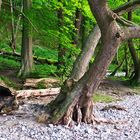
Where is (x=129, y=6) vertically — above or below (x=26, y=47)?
above

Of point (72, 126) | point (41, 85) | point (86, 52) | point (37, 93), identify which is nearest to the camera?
point (72, 126)

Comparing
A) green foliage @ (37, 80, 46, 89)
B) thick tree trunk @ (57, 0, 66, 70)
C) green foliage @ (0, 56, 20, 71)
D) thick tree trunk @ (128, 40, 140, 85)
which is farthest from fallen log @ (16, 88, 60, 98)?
thick tree trunk @ (128, 40, 140, 85)

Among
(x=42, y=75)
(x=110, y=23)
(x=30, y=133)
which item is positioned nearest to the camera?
(x=30, y=133)

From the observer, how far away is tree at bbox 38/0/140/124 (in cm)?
833

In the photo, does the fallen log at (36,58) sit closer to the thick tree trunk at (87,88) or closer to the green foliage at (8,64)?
the green foliage at (8,64)

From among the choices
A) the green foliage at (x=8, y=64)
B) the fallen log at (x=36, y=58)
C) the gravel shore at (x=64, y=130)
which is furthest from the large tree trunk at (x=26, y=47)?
the gravel shore at (x=64, y=130)

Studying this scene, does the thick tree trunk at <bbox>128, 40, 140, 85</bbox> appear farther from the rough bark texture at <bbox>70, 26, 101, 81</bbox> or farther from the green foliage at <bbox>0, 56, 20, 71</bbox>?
the rough bark texture at <bbox>70, 26, 101, 81</bbox>

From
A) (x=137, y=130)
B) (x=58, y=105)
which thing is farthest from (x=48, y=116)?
(x=137, y=130)

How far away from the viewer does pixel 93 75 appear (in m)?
8.52

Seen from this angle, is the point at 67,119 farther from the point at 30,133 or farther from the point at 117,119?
the point at 117,119

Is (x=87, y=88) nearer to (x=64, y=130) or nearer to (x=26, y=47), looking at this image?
(x=64, y=130)

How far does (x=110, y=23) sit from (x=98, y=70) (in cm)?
119

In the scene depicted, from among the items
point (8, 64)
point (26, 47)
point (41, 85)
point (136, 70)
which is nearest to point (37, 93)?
point (41, 85)

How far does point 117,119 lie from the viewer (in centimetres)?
974
